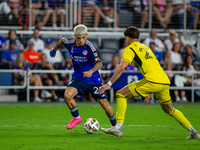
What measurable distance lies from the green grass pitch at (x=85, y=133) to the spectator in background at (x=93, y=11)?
23.7ft

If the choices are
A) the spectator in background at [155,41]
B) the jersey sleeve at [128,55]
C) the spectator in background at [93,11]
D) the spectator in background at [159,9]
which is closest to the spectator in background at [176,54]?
the spectator in background at [155,41]

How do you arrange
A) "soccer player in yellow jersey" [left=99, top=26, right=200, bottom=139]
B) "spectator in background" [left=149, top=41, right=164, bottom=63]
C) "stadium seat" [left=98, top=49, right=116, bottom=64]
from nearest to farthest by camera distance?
"soccer player in yellow jersey" [left=99, top=26, right=200, bottom=139] → "spectator in background" [left=149, top=41, right=164, bottom=63] → "stadium seat" [left=98, top=49, right=116, bottom=64]

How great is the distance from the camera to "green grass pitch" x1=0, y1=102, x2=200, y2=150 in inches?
229

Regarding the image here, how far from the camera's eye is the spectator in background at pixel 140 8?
17734 mm

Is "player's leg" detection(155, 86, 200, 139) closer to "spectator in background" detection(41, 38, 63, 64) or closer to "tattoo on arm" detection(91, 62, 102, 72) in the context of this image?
"tattoo on arm" detection(91, 62, 102, 72)

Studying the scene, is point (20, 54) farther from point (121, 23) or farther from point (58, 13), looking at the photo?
point (121, 23)

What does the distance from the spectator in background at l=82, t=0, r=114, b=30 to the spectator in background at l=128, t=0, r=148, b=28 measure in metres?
1.31

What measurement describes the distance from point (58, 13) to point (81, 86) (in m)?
10.4

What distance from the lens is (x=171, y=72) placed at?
14078mm

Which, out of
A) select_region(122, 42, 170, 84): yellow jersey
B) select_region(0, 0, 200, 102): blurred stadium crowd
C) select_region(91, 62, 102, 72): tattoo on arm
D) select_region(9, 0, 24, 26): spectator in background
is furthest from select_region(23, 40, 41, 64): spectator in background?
select_region(122, 42, 170, 84): yellow jersey

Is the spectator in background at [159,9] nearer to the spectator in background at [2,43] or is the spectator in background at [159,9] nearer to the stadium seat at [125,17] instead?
the stadium seat at [125,17]

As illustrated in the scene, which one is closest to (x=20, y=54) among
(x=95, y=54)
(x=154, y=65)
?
(x=95, y=54)

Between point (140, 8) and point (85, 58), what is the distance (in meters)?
11.2

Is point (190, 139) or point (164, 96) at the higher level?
point (164, 96)
